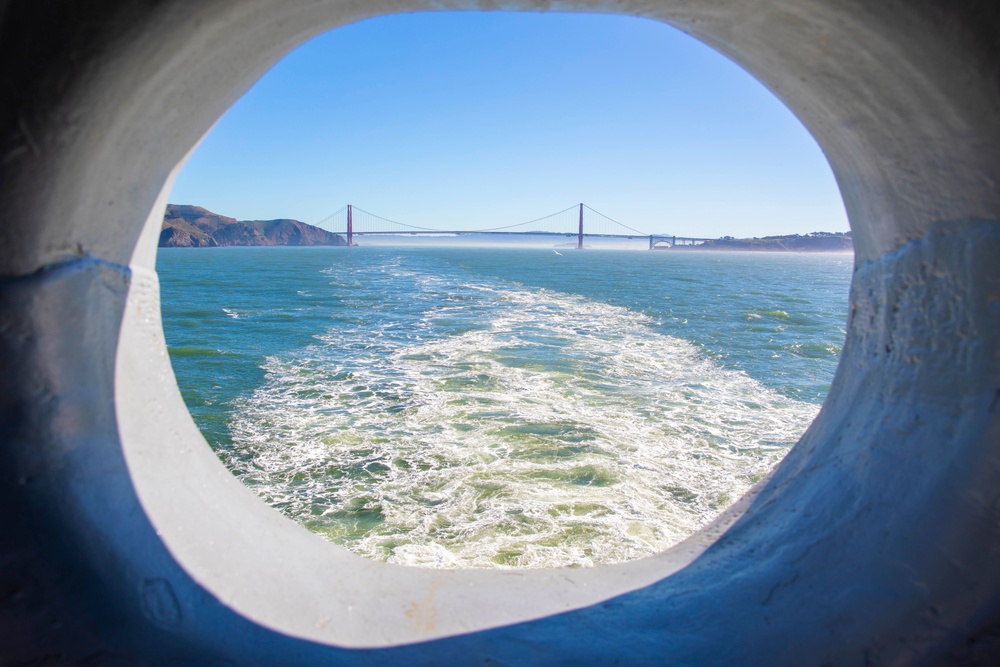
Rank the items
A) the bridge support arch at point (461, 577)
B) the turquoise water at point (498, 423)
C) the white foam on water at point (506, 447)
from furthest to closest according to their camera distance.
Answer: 1. the turquoise water at point (498, 423)
2. the white foam on water at point (506, 447)
3. the bridge support arch at point (461, 577)

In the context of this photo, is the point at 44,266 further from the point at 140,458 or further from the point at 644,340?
the point at 644,340

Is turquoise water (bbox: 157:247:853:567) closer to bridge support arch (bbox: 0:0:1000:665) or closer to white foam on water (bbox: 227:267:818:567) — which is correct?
white foam on water (bbox: 227:267:818:567)

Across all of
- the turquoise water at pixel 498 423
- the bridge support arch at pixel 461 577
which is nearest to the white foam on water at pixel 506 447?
the turquoise water at pixel 498 423

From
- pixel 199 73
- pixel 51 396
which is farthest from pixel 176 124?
pixel 51 396


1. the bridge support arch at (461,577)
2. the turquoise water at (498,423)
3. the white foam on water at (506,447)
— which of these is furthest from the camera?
the turquoise water at (498,423)

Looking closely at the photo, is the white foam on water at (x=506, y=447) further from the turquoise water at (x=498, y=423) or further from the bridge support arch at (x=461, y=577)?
the bridge support arch at (x=461, y=577)

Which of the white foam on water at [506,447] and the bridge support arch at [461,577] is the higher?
the bridge support arch at [461,577]
